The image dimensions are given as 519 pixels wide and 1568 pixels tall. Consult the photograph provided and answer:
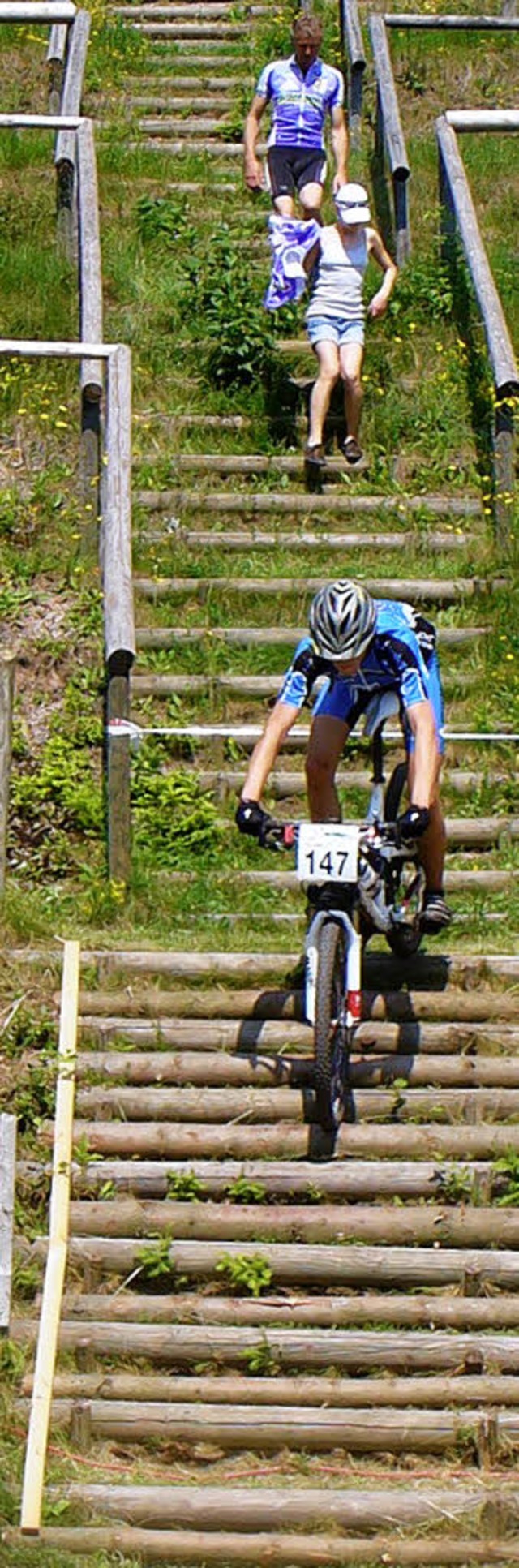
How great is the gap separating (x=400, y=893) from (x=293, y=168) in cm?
571

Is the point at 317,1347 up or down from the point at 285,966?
down

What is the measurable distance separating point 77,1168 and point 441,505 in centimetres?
508

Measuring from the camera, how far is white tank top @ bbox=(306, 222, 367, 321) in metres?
12.9

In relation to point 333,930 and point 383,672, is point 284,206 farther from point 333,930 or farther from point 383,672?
point 333,930

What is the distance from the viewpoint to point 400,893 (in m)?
9.55

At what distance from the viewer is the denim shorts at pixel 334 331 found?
42.2 ft

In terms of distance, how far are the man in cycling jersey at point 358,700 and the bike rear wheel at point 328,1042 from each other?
0.43m

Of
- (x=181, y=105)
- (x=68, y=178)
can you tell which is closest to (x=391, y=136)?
(x=68, y=178)

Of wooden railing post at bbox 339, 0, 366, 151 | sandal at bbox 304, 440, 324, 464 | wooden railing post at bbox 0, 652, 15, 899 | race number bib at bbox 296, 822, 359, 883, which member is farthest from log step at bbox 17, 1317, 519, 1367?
wooden railing post at bbox 339, 0, 366, 151

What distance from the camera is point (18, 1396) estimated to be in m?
7.82

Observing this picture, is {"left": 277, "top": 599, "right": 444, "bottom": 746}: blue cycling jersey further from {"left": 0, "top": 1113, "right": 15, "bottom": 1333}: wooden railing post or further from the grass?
{"left": 0, "top": 1113, "right": 15, "bottom": 1333}: wooden railing post

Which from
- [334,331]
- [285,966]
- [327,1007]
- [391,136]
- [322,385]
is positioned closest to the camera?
[327,1007]

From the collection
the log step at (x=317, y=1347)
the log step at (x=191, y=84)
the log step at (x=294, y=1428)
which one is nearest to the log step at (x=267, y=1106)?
the log step at (x=317, y=1347)

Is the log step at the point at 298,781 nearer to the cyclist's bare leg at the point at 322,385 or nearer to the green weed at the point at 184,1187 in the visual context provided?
the cyclist's bare leg at the point at 322,385
